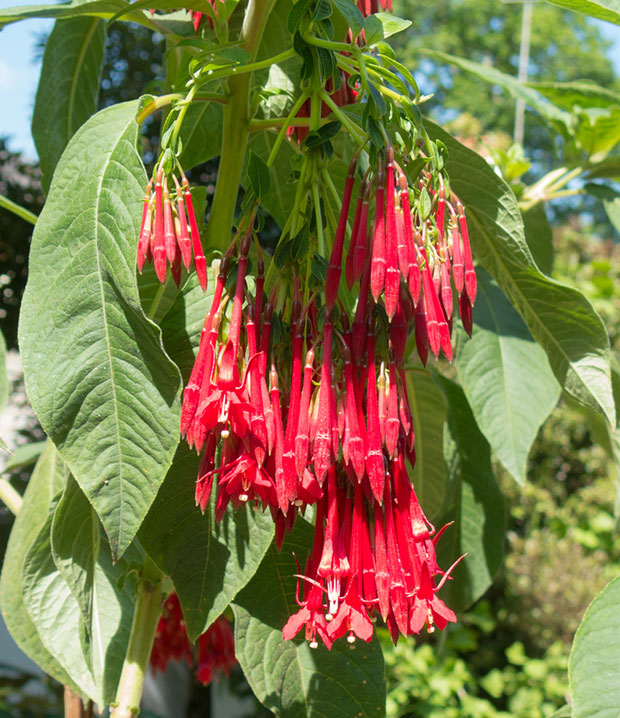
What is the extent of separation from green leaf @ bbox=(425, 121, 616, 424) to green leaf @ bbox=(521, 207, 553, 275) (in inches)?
14.5

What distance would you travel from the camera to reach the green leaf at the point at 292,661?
560mm

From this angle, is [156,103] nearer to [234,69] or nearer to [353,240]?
[234,69]

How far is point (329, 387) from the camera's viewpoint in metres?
0.42

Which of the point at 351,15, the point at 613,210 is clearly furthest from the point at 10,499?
the point at 613,210

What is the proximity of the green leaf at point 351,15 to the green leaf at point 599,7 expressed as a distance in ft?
0.48

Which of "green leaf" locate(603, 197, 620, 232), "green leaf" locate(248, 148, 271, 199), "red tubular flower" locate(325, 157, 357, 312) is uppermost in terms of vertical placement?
"green leaf" locate(248, 148, 271, 199)

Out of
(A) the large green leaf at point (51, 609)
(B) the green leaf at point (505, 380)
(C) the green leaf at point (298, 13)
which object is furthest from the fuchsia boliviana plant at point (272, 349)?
(B) the green leaf at point (505, 380)

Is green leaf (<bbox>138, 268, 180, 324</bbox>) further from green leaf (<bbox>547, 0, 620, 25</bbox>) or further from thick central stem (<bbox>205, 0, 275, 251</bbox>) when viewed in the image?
green leaf (<bbox>547, 0, 620, 25</bbox>)

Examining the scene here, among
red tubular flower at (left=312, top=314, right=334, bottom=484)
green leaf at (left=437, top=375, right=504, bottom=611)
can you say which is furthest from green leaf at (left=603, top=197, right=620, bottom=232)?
red tubular flower at (left=312, top=314, right=334, bottom=484)

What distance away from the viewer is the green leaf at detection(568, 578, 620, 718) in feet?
1.69

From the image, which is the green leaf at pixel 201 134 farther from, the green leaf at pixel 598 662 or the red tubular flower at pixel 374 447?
the green leaf at pixel 598 662

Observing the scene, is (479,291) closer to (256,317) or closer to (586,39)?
(256,317)

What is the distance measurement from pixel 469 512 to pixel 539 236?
0.34m

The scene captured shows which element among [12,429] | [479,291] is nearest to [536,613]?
[12,429]
